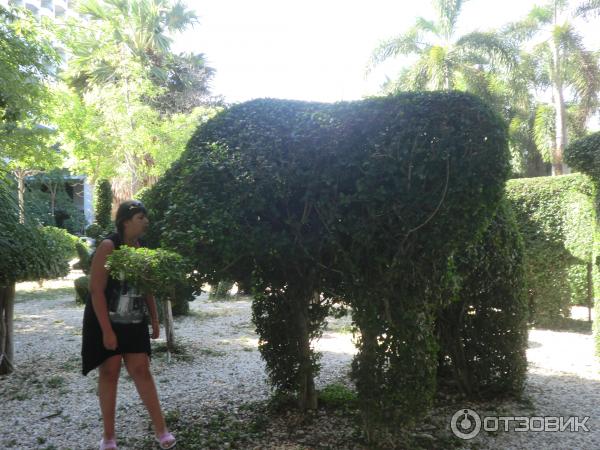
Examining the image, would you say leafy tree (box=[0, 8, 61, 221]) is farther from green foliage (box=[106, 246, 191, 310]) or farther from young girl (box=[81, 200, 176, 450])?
green foliage (box=[106, 246, 191, 310])

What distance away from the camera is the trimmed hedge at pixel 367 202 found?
3.09 m

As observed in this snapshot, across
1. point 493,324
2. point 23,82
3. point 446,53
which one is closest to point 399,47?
point 446,53

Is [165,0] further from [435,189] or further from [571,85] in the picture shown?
[435,189]

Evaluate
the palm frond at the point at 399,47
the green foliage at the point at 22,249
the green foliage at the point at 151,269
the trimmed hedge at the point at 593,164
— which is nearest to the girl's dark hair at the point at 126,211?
the green foliage at the point at 151,269

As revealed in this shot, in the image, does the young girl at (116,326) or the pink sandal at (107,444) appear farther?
the pink sandal at (107,444)

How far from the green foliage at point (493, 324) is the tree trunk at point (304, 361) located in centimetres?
143

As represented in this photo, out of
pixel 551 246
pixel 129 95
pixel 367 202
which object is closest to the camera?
pixel 367 202

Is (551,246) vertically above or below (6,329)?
above

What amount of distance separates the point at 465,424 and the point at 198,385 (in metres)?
3.15

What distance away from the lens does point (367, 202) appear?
3197mm

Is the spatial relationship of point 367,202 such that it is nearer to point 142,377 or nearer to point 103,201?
point 142,377

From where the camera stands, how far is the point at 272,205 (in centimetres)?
333

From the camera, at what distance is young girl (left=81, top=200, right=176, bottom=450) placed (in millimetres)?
3297

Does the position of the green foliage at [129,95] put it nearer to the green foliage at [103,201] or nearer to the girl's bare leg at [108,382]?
the green foliage at [103,201]
